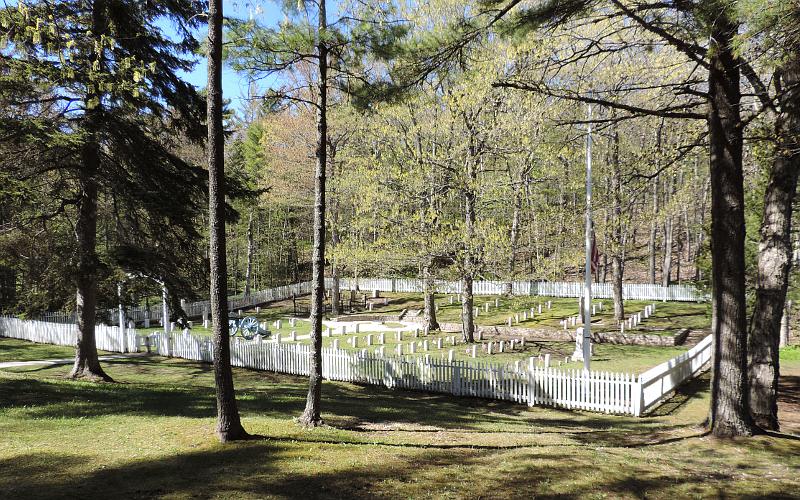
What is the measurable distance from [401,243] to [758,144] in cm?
1146

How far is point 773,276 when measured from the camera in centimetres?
898

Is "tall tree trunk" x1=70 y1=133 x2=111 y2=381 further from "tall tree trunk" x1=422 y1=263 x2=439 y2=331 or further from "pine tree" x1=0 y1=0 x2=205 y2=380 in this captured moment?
"tall tree trunk" x1=422 y1=263 x2=439 y2=331

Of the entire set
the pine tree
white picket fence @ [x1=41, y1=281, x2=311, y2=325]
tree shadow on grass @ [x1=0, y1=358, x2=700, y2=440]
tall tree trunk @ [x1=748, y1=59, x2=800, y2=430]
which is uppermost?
the pine tree

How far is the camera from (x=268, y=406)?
1148 cm

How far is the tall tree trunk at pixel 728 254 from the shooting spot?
8.27 m

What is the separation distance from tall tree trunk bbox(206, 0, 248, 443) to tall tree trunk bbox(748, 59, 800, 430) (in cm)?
904

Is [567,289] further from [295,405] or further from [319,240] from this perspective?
[319,240]

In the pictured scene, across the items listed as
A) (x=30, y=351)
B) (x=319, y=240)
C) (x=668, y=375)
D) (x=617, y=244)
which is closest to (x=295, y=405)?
(x=319, y=240)

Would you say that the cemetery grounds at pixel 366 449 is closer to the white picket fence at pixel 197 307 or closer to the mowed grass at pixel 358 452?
the mowed grass at pixel 358 452

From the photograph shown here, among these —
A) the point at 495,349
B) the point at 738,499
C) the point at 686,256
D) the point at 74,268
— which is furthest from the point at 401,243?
the point at 686,256

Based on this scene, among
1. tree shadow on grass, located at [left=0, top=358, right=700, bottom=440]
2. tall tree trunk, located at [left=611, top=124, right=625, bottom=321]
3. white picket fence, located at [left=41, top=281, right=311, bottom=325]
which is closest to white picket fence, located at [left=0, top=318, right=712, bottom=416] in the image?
tree shadow on grass, located at [left=0, top=358, right=700, bottom=440]

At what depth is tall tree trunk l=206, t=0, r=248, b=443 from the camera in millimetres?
7164

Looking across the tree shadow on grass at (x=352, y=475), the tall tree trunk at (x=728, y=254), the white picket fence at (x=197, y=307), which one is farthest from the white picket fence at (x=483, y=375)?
the white picket fence at (x=197, y=307)

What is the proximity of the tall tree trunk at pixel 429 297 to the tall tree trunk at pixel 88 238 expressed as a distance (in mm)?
10753
